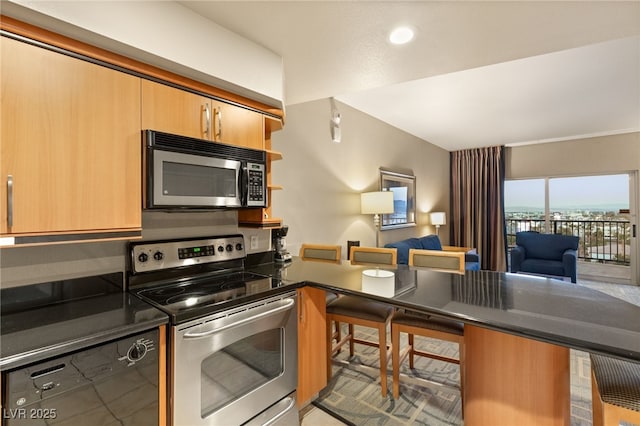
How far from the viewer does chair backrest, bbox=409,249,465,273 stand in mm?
2182

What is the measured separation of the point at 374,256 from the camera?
97.7 inches

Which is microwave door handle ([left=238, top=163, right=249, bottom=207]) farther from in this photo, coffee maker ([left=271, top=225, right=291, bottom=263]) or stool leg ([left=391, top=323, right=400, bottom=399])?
stool leg ([left=391, top=323, right=400, bottom=399])

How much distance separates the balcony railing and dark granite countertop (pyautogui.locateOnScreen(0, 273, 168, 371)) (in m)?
7.00

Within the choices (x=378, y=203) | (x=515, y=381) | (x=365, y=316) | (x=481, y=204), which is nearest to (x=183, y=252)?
(x=365, y=316)

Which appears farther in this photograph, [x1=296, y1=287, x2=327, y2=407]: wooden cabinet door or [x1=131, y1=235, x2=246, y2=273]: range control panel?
[x1=296, y1=287, x2=327, y2=407]: wooden cabinet door

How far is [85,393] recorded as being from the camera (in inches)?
39.4

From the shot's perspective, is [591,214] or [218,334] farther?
[591,214]

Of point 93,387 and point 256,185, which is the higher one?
point 256,185

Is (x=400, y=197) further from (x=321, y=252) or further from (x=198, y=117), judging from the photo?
(x=198, y=117)

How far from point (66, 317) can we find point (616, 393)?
2.09m

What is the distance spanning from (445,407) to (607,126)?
528cm

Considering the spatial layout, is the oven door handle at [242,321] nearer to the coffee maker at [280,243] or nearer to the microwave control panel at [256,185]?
the microwave control panel at [256,185]

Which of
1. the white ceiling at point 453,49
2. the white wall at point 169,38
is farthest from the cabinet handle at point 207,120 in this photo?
the white ceiling at point 453,49

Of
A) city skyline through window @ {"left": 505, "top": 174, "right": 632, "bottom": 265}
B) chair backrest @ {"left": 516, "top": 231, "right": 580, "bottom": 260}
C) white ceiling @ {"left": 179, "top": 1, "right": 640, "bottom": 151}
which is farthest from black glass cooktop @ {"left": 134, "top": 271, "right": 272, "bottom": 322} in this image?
city skyline through window @ {"left": 505, "top": 174, "right": 632, "bottom": 265}
